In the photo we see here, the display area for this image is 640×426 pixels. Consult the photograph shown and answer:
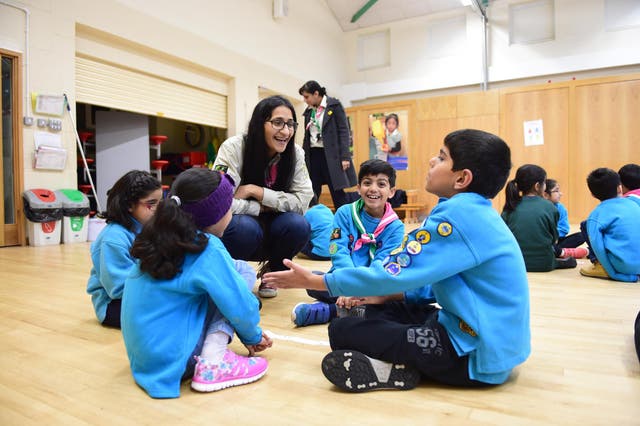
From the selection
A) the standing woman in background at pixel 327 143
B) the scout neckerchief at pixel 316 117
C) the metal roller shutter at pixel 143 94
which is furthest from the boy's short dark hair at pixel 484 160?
the metal roller shutter at pixel 143 94

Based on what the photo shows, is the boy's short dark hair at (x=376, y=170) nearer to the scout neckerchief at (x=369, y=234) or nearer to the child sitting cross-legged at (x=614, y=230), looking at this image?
the scout neckerchief at (x=369, y=234)

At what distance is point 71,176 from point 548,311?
445cm

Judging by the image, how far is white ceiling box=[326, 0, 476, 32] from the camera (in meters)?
7.86

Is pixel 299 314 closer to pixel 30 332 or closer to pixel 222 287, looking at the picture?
pixel 222 287

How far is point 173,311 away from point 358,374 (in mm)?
465

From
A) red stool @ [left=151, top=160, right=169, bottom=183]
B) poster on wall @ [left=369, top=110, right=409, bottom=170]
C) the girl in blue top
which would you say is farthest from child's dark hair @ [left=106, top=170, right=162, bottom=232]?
poster on wall @ [left=369, top=110, right=409, bottom=170]

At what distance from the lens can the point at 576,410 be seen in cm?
96

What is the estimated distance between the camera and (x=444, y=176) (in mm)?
1123

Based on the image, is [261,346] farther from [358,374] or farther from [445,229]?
[445,229]

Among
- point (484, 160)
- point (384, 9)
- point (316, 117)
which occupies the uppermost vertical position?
point (384, 9)

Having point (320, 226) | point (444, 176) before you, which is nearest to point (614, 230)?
point (320, 226)

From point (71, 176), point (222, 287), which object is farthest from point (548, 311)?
point (71, 176)

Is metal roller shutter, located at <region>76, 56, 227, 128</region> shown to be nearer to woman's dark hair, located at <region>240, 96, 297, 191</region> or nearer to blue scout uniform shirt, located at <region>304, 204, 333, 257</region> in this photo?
blue scout uniform shirt, located at <region>304, 204, 333, 257</region>

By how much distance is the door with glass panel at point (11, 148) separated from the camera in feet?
13.4
